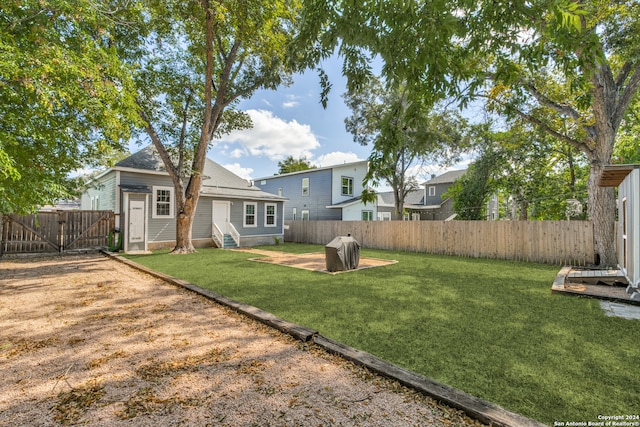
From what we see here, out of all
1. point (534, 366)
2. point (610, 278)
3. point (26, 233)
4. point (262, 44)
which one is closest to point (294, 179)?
point (262, 44)

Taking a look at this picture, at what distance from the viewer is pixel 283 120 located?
62.2ft

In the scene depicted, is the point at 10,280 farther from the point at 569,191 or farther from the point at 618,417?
the point at 569,191

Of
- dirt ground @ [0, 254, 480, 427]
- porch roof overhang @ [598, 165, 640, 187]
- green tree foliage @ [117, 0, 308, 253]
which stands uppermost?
green tree foliage @ [117, 0, 308, 253]

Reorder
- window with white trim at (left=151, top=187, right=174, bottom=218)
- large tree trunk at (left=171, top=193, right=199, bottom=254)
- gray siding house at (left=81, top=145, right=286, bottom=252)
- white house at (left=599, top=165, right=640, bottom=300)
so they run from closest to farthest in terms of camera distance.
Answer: white house at (left=599, top=165, right=640, bottom=300) < large tree trunk at (left=171, top=193, right=199, bottom=254) < gray siding house at (left=81, top=145, right=286, bottom=252) < window with white trim at (left=151, top=187, right=174, bottom=218)

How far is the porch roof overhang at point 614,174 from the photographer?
210 inches

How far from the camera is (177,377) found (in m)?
2.61

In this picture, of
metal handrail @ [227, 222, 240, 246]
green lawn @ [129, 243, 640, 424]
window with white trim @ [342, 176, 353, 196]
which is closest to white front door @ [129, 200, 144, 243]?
metal handrail @ [227, 222, 240, 246]

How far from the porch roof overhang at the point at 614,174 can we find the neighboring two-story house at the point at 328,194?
12.7 m

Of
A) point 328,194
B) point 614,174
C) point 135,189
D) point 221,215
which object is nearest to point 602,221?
point 614,174

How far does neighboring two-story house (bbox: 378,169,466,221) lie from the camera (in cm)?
2555

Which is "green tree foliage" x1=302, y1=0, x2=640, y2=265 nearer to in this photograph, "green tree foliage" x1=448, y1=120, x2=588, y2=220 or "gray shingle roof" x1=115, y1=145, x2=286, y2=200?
"gray shingle roof" x1=115, y1=145, x2=286, y2=200

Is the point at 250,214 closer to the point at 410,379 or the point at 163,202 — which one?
the point at 163,202

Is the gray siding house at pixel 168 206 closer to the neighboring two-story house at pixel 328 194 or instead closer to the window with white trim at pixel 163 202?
the window with white trim at pixel 163 202

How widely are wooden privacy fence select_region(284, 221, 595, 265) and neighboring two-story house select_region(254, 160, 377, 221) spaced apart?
4.68 m
